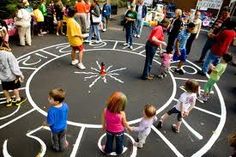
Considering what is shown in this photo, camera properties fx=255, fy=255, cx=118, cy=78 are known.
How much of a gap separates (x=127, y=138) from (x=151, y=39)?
12.1 feet

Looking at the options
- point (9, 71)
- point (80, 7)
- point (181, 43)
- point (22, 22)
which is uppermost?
point (80, 7)

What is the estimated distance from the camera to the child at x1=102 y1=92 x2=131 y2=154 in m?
5.00

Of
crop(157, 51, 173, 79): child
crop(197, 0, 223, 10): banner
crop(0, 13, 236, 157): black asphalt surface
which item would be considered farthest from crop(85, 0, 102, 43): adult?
crop(197, 0, 223, 10): banner

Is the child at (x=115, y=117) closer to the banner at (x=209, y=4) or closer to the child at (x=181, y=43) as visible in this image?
the child at (x=181, y=43)

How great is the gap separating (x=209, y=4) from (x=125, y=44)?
9365 mm

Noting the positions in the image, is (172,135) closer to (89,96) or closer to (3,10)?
(89,96)

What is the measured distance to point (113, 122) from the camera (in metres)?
5.26

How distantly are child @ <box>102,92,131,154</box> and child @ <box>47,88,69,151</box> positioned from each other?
2.87ft

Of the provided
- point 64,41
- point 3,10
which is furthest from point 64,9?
point 3,10

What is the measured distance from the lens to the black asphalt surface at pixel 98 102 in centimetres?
630

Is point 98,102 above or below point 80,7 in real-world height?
below

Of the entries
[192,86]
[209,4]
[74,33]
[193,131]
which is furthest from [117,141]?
[209,4]

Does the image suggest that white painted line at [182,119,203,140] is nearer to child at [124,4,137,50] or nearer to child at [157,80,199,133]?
child at [157,80,199,133]

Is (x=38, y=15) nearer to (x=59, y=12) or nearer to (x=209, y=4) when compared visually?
(x=59, y=12)
